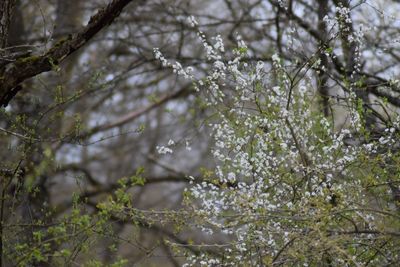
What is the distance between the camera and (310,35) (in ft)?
30.2

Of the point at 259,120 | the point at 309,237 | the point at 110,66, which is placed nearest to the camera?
the point at 309,237

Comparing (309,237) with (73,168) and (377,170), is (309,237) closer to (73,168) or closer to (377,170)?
(377,170)

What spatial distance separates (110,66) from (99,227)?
5.01m

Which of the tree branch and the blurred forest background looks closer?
the tree branch

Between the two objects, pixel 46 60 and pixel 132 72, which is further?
pixel 132 72

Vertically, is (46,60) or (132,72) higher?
(132,72)

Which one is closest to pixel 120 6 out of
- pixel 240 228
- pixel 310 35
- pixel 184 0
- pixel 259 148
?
pixel 259 148

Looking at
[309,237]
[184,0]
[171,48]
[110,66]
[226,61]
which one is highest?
[184,0]

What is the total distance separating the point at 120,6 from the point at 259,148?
5.53 ft

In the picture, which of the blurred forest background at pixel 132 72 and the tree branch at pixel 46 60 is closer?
the tree branch at pixel 46 60

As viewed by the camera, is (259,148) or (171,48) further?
(171,48)

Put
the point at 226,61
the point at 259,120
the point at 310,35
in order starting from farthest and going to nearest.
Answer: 1. the point at 310,35
2. the point at 226,61
3. the point at 259,120

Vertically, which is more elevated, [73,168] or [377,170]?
[73,168]

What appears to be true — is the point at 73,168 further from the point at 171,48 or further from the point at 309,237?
the point at 309,237
